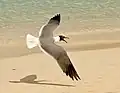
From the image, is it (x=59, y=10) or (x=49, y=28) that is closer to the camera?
(x=49, y=28)

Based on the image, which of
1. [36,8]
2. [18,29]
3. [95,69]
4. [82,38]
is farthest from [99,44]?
[36,8]

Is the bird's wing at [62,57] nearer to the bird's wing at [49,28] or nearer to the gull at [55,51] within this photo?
the gull at [55,51]

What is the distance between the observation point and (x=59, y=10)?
7113 mm

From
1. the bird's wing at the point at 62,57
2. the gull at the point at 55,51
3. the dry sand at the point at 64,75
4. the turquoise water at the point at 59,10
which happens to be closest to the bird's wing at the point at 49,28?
the gull at the point at 55,51

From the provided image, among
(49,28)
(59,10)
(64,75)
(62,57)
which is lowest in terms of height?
(64,75)

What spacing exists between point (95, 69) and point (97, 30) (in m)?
1.67

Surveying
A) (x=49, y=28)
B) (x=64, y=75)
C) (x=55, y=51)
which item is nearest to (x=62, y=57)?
(x=55, y=51)

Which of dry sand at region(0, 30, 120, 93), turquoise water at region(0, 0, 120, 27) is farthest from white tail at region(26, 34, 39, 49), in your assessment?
turquoise water at region(0, 0, 120, 27)

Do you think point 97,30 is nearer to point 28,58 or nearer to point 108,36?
point 108,36

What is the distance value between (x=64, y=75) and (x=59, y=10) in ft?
8.70

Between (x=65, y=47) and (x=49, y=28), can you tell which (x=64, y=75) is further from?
(x=65, y=47)

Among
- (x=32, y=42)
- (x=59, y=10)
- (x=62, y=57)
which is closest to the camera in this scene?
(x=62, y=57)

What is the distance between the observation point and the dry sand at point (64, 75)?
432 cm

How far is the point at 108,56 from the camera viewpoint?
514cm
